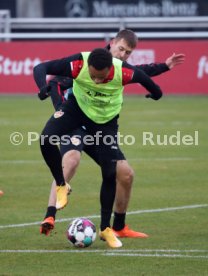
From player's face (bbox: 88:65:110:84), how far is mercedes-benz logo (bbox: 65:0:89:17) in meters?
26.6

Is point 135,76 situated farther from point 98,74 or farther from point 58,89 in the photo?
point 58,89

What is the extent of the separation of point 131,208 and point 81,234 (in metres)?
2.60

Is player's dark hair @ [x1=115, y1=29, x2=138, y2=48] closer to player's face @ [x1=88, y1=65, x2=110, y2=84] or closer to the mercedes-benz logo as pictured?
player's face @ [x1=88, y1=65, x2=110, y2=84]

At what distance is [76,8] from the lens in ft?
117

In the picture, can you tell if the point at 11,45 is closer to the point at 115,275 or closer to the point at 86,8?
the point at 86,8

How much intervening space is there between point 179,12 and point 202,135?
17.1 metres

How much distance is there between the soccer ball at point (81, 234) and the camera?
923cm

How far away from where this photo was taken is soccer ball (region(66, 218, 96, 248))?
363 inches

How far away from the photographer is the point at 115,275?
805 cm

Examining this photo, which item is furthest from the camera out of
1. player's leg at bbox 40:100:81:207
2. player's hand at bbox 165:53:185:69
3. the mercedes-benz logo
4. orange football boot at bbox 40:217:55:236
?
the mercedes-benz logo

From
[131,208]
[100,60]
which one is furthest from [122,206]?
[131,208]

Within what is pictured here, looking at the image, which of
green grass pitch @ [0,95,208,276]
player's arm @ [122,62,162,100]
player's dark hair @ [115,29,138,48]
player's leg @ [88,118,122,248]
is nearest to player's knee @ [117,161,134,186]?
player's leg @ [88,118,122,248]

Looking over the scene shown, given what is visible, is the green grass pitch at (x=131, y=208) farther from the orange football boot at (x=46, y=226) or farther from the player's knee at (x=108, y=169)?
the player's knee at (x=108, y=169)

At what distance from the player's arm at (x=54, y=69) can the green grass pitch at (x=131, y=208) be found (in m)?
1.55
